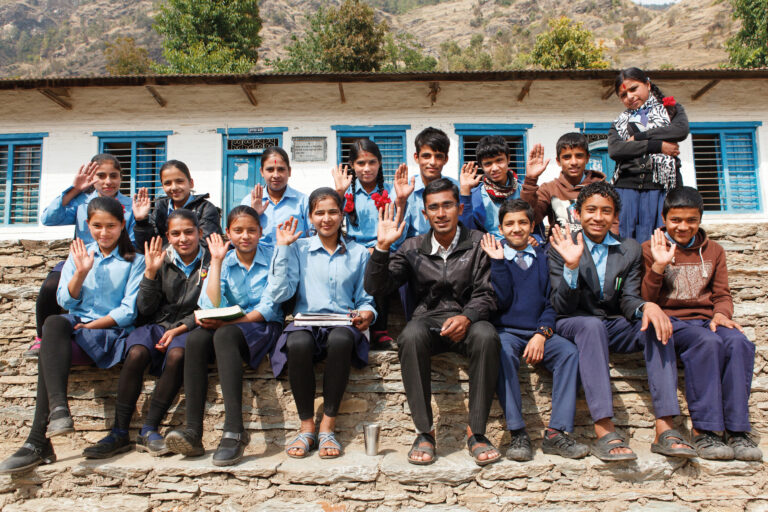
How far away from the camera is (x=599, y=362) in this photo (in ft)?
10.8

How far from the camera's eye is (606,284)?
3.71m

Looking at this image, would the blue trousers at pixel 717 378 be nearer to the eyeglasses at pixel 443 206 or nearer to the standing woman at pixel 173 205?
the eyeglasses at pixel 443 206

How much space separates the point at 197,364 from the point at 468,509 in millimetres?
1908

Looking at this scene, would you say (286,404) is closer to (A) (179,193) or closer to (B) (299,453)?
(B) (299,453)

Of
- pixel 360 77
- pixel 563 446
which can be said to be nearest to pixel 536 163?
pixel 563 446

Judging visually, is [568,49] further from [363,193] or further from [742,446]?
[742,446]

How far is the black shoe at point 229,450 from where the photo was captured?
3.25 metres

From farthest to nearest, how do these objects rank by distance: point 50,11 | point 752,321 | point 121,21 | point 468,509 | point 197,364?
point 50,11 → point 121,21 → point 752,321 → point 197,364 → point 468,509

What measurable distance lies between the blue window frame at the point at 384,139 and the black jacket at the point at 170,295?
6.35m

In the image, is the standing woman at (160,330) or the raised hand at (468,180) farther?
the raised hand at (468,180)

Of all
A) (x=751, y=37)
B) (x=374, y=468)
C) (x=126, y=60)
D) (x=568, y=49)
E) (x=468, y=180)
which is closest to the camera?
(x=374, y=468)

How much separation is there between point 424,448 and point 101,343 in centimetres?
235

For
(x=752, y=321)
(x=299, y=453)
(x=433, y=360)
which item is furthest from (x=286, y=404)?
(x=752, y=321)

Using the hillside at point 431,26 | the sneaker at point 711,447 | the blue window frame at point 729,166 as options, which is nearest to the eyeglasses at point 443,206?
the sneaker at point 711,447
